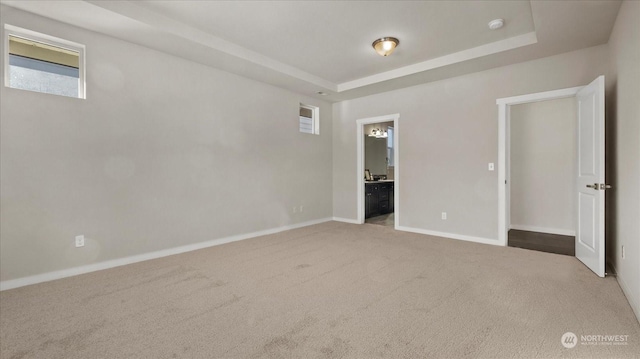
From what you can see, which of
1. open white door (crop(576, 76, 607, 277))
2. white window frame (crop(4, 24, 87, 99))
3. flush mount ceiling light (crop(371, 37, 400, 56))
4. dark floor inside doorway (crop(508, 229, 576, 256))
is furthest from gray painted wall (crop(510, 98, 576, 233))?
white window frame (crop(4, 24, 87, 99))

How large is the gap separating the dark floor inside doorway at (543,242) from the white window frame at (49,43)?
19.2ft

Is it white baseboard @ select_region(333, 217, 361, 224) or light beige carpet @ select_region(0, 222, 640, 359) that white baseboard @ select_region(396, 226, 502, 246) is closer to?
light beige carpet @ select_region(0, 222, 640, 359)

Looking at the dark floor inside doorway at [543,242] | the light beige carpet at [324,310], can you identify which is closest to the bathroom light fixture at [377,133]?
the dark floor inside doorway at [543,242]

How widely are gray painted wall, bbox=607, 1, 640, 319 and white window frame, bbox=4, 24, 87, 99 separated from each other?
505 centimetres

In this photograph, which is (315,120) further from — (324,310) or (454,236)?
(324,310)

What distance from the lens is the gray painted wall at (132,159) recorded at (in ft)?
9.25

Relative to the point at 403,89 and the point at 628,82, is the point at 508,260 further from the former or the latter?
the point at 403,89

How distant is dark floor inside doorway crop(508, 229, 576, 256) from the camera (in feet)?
13.1

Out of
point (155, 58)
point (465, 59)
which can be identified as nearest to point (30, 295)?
point (155, 58)

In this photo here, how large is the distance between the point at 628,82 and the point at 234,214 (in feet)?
15.5

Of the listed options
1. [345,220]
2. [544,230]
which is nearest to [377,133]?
[345,220]

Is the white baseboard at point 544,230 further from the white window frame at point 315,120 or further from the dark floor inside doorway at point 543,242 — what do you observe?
the white window frame at point 315,120

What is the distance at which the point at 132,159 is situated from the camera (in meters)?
3.49

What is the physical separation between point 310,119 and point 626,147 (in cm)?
467
